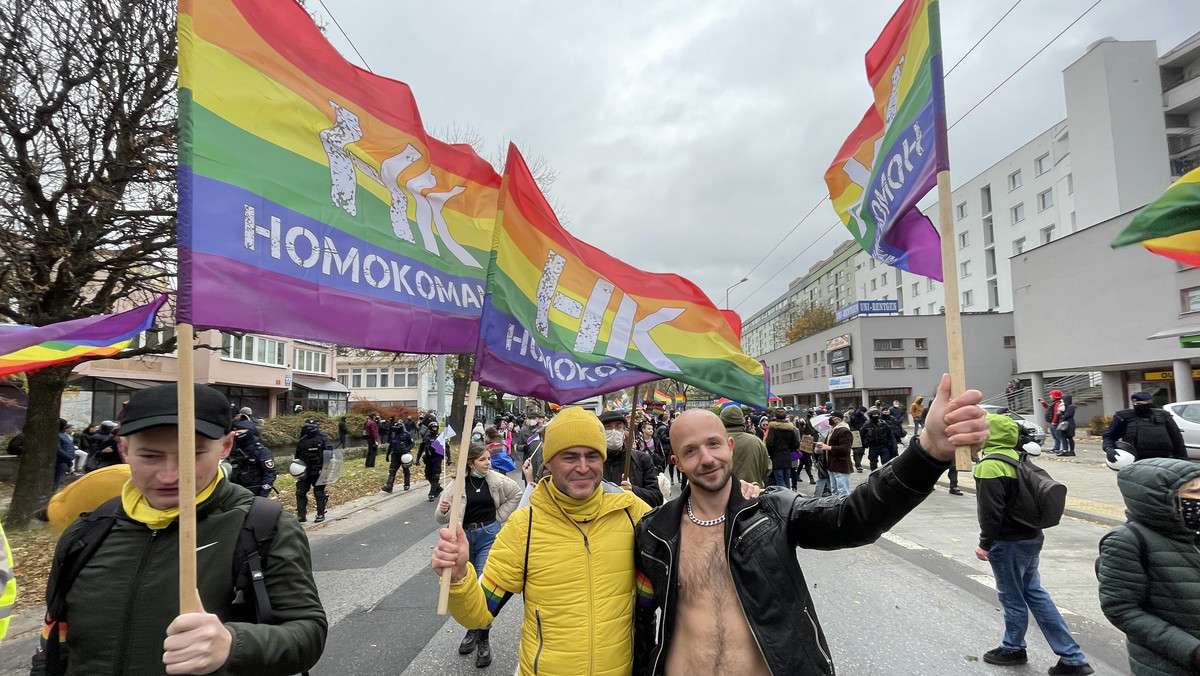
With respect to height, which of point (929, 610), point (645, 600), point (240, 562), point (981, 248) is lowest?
point (929, 610)

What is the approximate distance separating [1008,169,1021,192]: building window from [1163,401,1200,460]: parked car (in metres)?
40.2

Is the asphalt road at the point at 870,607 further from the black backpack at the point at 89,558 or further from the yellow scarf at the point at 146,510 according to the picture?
the yellow scarf at the point at 146,510

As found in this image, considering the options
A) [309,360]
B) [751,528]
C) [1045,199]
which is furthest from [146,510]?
[1045,199]

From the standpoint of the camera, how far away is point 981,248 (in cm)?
5291

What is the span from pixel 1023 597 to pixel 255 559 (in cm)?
481

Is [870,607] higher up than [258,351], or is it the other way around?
[258,351]

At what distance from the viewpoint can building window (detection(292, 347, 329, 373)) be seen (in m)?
43.5

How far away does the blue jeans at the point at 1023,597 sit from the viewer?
399cm

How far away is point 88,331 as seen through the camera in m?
4.94

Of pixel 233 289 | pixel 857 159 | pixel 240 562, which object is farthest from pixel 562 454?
pixel 857 159

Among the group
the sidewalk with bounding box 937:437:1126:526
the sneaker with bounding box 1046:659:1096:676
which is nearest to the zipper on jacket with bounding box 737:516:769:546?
the sneaker with bounding box 1046:659:1096:676

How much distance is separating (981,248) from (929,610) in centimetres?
5788

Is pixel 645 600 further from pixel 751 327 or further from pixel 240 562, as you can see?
pixel 751 327

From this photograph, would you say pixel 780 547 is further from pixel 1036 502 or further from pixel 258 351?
pixel 258 351
